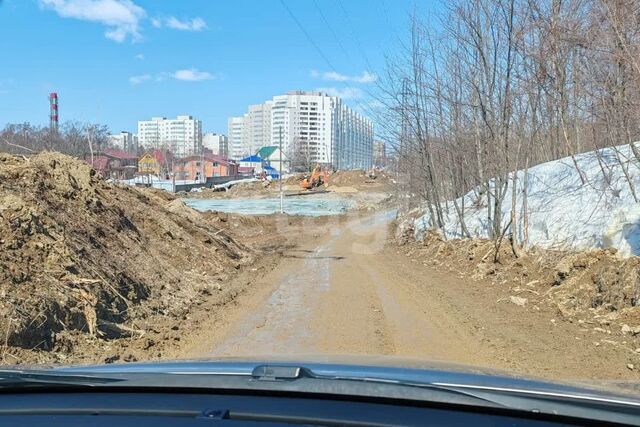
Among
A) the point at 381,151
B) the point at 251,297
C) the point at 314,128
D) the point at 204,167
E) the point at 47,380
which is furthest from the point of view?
the point at 204,167

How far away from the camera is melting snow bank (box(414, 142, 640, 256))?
39.3 ft

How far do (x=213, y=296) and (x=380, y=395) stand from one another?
11.0 meters

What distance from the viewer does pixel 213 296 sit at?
12883 millimetres

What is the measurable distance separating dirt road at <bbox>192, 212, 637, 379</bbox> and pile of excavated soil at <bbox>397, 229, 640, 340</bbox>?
0.43m

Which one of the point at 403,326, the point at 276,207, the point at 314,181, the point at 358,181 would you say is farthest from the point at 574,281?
the point at 358,181

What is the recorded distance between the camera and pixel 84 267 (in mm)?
9961

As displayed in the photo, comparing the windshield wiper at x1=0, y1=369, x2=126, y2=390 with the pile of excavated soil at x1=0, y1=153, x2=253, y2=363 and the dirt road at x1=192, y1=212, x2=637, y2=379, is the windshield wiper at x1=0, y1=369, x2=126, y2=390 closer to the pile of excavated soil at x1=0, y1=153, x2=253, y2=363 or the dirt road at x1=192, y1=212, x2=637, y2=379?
the dirt road at x1=192, y1=212, x2=637, y2=379

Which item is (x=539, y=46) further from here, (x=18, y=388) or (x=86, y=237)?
(x=18, y=388)

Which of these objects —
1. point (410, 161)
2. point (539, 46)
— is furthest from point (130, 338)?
point (410, 161)

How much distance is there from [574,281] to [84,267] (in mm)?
8419

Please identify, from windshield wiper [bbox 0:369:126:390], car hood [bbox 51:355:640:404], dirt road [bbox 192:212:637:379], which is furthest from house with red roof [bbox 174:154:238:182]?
windshield wiper [bbox 0:369:126:390]

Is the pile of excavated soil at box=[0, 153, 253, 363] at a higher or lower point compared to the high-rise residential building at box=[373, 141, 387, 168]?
lower

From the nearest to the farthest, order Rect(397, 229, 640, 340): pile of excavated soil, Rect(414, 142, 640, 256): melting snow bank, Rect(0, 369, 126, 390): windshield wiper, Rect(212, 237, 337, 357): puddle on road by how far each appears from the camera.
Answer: Rect(0, 369, 126, 390): windshield wiper → Rect(212, 237, 337, 357): puddle on road → Rect(397, 229, 640, 340): pile of excavated soil → Rect(414, 142, 640, 256): melting snow bank

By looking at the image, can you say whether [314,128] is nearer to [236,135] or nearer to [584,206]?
[236,135]
